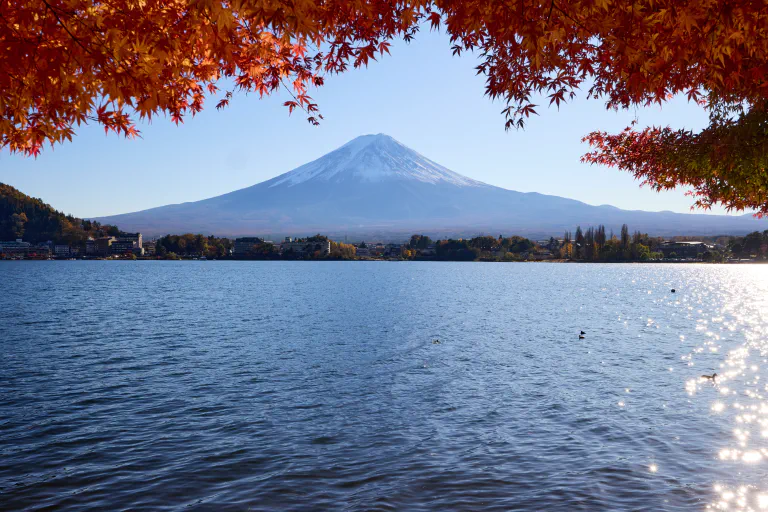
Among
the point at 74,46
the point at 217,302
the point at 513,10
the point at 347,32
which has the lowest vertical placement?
the point at 217,302

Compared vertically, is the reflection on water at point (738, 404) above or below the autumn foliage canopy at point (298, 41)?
below

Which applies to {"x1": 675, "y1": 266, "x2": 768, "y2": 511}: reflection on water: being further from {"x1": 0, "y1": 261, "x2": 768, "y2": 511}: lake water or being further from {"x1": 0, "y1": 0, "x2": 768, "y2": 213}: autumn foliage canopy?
{"x1": 0, "y1": 0, "x2": 768, "y2": 213}: autumn foliage canopy

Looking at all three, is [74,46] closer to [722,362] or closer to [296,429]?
[296,429]

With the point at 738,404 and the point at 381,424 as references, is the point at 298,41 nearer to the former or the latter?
the point at 381,424

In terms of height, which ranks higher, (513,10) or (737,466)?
(513,10)

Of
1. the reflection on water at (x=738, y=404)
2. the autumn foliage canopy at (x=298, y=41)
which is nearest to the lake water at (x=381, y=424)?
the reflection on water at (x=738, y=404)

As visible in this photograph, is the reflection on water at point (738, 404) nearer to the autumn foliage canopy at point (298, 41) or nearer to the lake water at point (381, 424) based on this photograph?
the lake water at point (381, 424)

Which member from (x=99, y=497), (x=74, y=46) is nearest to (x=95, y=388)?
(x=99, y=497)

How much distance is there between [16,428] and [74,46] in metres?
12.7

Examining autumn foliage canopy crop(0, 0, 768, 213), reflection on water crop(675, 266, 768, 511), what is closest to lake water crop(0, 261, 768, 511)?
reflection on water crop(675, 266, 768, 511)

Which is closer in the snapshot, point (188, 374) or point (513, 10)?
point (513, 10)

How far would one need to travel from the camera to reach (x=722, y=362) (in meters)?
27.8

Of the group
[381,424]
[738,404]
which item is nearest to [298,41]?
[381,424]

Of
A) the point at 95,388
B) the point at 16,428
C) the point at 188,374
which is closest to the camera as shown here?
the point at 16,428
